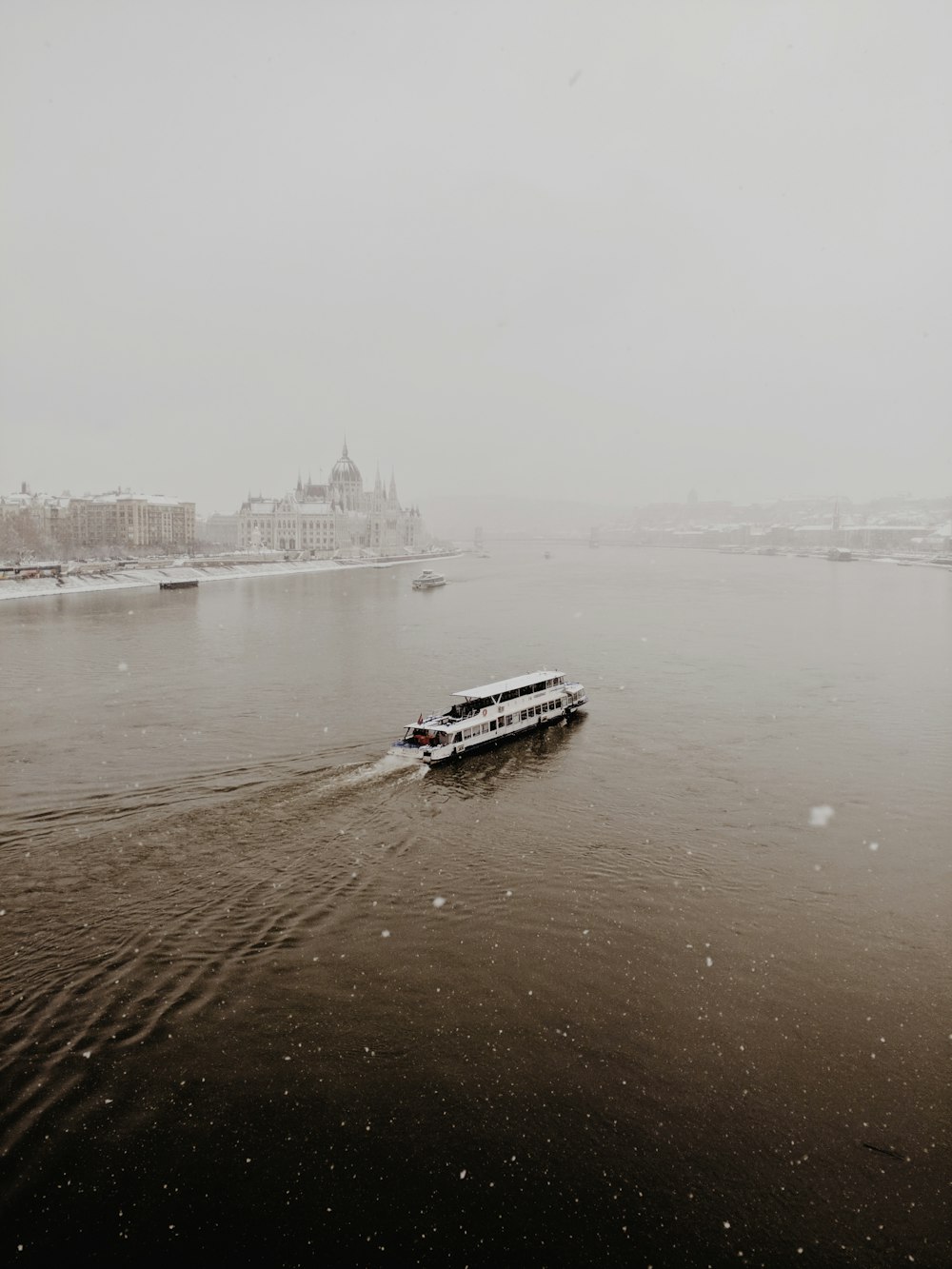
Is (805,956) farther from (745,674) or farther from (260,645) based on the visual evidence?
(260,645)

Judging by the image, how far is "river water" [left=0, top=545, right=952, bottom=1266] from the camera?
9258mm

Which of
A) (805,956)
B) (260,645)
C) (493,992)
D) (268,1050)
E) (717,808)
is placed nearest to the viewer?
(268,1050)

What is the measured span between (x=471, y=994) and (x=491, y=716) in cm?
1621

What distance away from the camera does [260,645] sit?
164 feet

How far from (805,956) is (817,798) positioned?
Result: 994 cm

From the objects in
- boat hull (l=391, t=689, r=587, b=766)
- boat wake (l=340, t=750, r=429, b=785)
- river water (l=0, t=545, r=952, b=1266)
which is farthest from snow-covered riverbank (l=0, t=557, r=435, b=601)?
boat wake (l=340, t=750, r=429, b=785)

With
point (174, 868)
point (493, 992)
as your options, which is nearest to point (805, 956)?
point (493, 992)

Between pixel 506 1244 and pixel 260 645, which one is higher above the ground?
pixel 260 645

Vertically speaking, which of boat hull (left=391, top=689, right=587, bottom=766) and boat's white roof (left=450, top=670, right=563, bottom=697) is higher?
boat's white roof (left=450, top=670, right=563, bottom=697)

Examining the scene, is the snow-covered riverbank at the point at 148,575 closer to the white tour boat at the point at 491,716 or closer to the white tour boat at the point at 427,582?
the white tour boat at the point at 427,582

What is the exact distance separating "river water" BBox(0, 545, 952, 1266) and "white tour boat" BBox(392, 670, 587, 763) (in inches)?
32.9

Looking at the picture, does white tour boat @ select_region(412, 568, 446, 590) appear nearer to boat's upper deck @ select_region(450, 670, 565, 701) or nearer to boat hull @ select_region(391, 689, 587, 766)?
boat's upper deck @ select_region(450, 670, 565, 701)

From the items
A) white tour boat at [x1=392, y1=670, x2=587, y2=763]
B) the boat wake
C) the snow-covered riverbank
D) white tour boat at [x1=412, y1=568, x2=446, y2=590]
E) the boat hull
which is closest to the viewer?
the boat wake

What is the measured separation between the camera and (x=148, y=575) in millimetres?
103125
